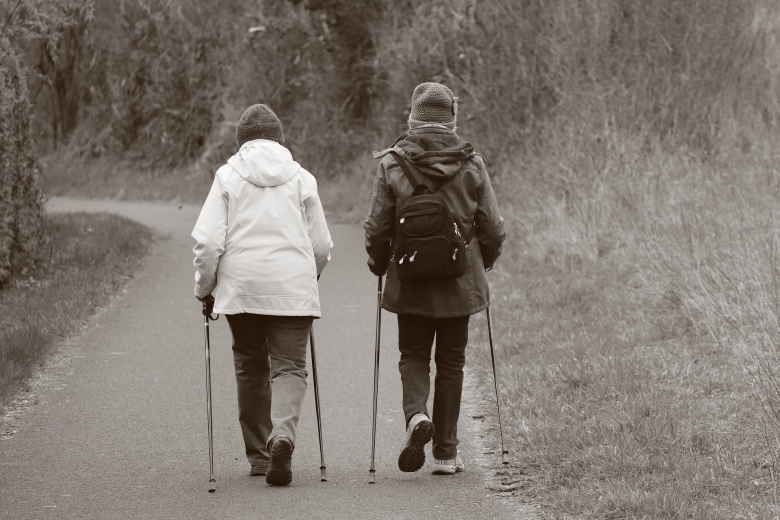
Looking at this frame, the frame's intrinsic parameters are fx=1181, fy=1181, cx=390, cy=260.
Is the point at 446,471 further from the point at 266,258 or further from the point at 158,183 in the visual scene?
the point at 158,183

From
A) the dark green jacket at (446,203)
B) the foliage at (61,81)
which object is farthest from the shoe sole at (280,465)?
the foliage at (61,81)

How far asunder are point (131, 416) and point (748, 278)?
4736 mm

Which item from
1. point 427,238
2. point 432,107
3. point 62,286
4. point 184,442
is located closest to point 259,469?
point 184,442

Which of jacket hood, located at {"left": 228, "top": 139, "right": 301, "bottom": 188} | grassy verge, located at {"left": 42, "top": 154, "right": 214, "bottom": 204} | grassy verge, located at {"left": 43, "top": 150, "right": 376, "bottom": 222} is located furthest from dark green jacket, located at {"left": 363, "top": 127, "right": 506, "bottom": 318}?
grassy verge, located at {"left": 42, "top": 154, "right": 214, "bottom": 204}

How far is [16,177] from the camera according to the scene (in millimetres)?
12523

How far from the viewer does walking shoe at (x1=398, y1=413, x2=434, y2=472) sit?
5.93m

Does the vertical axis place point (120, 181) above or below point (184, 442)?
above

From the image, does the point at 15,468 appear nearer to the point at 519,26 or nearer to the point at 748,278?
the point at 748,278

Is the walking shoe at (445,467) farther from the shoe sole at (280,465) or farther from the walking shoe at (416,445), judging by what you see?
the shoe sole at (280,465)

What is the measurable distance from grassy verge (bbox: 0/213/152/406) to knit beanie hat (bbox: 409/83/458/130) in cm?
365

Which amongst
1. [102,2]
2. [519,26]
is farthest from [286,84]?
[519,26]

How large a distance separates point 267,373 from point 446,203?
1.34 metres

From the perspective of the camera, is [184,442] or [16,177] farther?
[16,177]

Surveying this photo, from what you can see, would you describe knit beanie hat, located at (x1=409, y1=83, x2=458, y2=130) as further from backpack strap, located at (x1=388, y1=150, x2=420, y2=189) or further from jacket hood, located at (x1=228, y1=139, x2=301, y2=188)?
jacket hood, located at (x1=228, y1=139, x2=301, y2=188)
